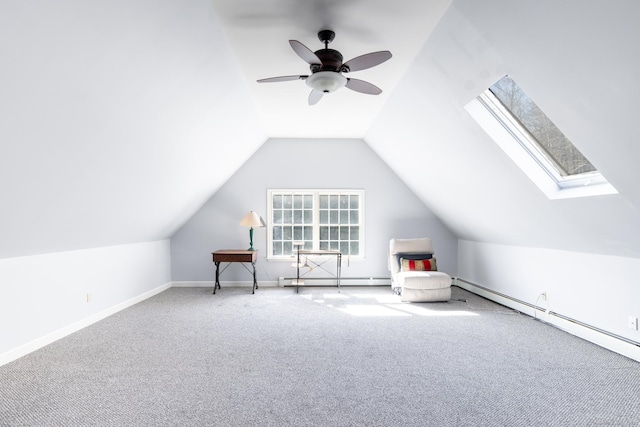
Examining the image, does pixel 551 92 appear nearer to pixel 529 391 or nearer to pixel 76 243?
pixel 529 391

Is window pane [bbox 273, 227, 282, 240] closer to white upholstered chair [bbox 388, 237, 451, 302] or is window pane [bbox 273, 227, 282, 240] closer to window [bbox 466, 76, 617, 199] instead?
white upholstered chair [bbox 388, 237, 451, 302]

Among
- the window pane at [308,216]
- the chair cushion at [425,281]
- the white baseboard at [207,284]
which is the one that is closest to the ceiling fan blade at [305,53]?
the chair cushion at [425,281]

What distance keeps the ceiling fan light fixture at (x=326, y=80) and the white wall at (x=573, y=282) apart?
10.1 feet

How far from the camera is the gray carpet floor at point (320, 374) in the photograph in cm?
223

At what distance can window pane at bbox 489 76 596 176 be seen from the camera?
3.07 meters

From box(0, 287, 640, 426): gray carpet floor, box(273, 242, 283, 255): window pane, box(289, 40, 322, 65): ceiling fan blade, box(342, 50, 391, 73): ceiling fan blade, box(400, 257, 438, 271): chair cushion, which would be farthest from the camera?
box(273, 242, 283, 255): window pane

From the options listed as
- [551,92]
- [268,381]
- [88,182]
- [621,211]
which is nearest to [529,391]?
[621,211]

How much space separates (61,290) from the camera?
12.4ft

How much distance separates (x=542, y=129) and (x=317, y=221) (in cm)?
422

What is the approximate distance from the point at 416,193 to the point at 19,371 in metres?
5.88

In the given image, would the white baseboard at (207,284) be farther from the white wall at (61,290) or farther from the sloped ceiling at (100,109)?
the sloped ceiling at (100,109)

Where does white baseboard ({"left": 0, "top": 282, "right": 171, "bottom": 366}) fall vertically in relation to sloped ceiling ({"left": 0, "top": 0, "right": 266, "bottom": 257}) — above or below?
below

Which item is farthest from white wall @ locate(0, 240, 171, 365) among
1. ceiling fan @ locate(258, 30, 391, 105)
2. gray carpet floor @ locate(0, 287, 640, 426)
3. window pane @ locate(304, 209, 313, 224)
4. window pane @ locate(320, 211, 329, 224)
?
window pane @ locate(320, 211, 329, 224)

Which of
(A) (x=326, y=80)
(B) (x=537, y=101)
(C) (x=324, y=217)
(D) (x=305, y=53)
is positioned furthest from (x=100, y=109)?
(C) (x=324, y=217)
